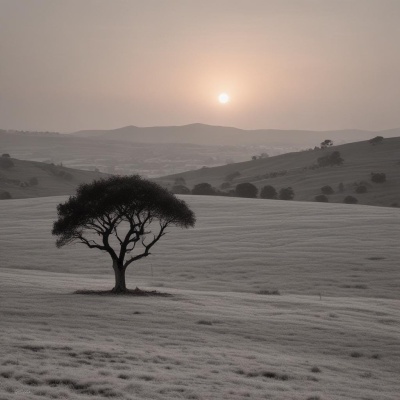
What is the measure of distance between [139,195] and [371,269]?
17.8m

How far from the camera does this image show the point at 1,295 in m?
29.7

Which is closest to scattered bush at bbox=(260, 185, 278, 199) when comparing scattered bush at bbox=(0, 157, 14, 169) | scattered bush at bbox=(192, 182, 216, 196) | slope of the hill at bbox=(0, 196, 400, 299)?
scattered bush at bbox=(192, 182, 216, 196)

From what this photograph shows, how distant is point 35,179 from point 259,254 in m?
116

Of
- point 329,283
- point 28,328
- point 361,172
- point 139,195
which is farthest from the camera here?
point 361,172

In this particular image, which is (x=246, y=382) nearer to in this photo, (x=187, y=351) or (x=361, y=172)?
(x=187, y=351)

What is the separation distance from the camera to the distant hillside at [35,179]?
143800 millimetres

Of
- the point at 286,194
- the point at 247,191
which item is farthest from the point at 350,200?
the point at 247,191

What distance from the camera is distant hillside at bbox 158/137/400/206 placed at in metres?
121

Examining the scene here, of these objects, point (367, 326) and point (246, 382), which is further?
point (367, 326)

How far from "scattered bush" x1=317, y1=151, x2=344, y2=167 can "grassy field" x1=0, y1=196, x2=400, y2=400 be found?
310 ft

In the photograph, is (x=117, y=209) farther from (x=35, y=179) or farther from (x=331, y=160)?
(x=35, y=179)

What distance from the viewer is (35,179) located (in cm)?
15462

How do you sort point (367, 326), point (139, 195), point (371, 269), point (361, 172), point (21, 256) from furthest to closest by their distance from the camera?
point (361, 172) → point (21, 256) → point (371, 269) → point (139, 195) → point (367, 326)

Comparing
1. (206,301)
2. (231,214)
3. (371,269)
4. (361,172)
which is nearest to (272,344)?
(206,301)
